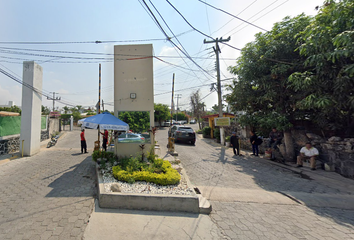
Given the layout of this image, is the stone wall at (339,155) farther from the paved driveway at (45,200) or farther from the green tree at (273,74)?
the paved driveway at (45,200)

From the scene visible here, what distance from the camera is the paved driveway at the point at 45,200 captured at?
9.71ft

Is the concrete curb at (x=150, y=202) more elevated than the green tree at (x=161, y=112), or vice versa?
the green tree at (x=161, y=112)

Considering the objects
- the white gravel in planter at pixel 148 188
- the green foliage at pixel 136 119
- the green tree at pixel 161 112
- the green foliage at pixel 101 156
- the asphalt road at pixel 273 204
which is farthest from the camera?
the green tree at pixel 161 112

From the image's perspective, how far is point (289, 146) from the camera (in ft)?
29.8

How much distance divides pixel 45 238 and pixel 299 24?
37.2 ft

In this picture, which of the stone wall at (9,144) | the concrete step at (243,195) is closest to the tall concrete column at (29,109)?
the stone wall at (9,144)

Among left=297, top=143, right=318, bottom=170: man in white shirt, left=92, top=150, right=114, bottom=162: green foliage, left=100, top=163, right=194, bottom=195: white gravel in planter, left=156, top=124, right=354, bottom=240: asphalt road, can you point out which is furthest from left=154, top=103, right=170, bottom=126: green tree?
left=100, top=163, right=194, bottom=195: white gravel in planter

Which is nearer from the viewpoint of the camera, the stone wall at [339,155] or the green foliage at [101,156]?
the stone wall at [339,155]

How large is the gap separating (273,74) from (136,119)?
23.3 feet

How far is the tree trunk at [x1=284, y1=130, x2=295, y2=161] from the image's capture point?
8.96 meters

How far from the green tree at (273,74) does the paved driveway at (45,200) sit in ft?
27.5

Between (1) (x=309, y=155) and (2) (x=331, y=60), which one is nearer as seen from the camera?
(2) (x=331, y=60)

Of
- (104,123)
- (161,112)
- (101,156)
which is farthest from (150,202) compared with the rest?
(161,112)

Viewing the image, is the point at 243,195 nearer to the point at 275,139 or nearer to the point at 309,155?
the point at 309,155
